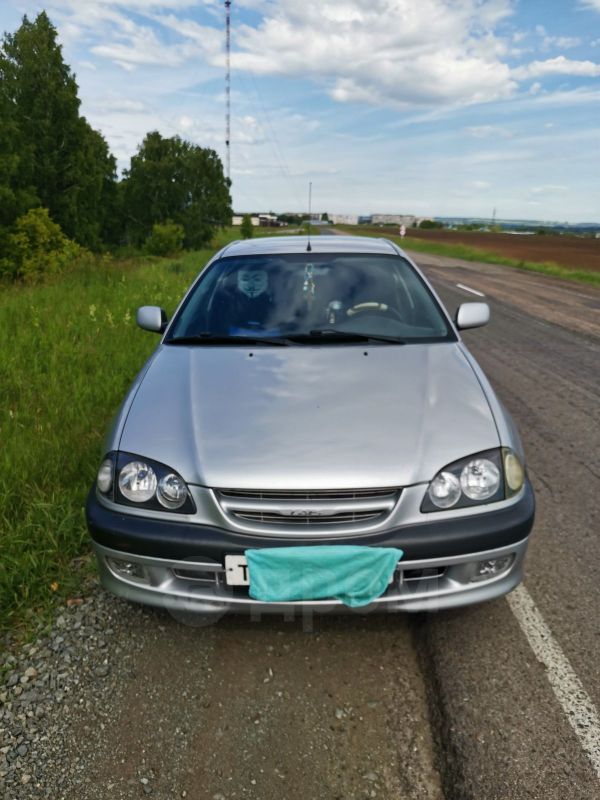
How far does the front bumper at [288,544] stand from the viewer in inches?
82.8

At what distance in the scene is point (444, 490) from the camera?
218 cm

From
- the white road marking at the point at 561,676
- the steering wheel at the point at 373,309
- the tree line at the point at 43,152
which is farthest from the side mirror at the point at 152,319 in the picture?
the tree line at the point at 43,152

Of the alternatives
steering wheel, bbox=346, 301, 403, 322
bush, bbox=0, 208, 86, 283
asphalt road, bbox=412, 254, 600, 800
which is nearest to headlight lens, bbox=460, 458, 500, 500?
asphalt road, bbox=412, 254, 600, 800

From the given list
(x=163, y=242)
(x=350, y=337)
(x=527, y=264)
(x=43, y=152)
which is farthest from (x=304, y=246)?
(x=163, y=242)

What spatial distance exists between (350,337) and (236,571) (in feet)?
4.85

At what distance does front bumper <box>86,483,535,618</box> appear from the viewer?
82.8 inches

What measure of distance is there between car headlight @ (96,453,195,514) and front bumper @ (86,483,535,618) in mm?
62

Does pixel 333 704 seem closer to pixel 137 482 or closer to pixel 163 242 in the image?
pixel 137 482

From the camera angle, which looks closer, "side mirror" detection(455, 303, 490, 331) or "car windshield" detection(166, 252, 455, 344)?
"car windshield" detection(166, 252, 455, 344)

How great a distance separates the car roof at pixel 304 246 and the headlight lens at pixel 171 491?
6.70ft

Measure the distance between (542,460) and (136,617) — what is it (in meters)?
3.02

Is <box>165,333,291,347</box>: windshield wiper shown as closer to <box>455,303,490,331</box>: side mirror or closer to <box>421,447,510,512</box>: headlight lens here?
Answer: <box>455,303,490,331</box>: side mirror

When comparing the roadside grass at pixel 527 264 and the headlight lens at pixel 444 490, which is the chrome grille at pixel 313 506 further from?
the roadside grass at pixel 527 264

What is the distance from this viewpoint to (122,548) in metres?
2.23
